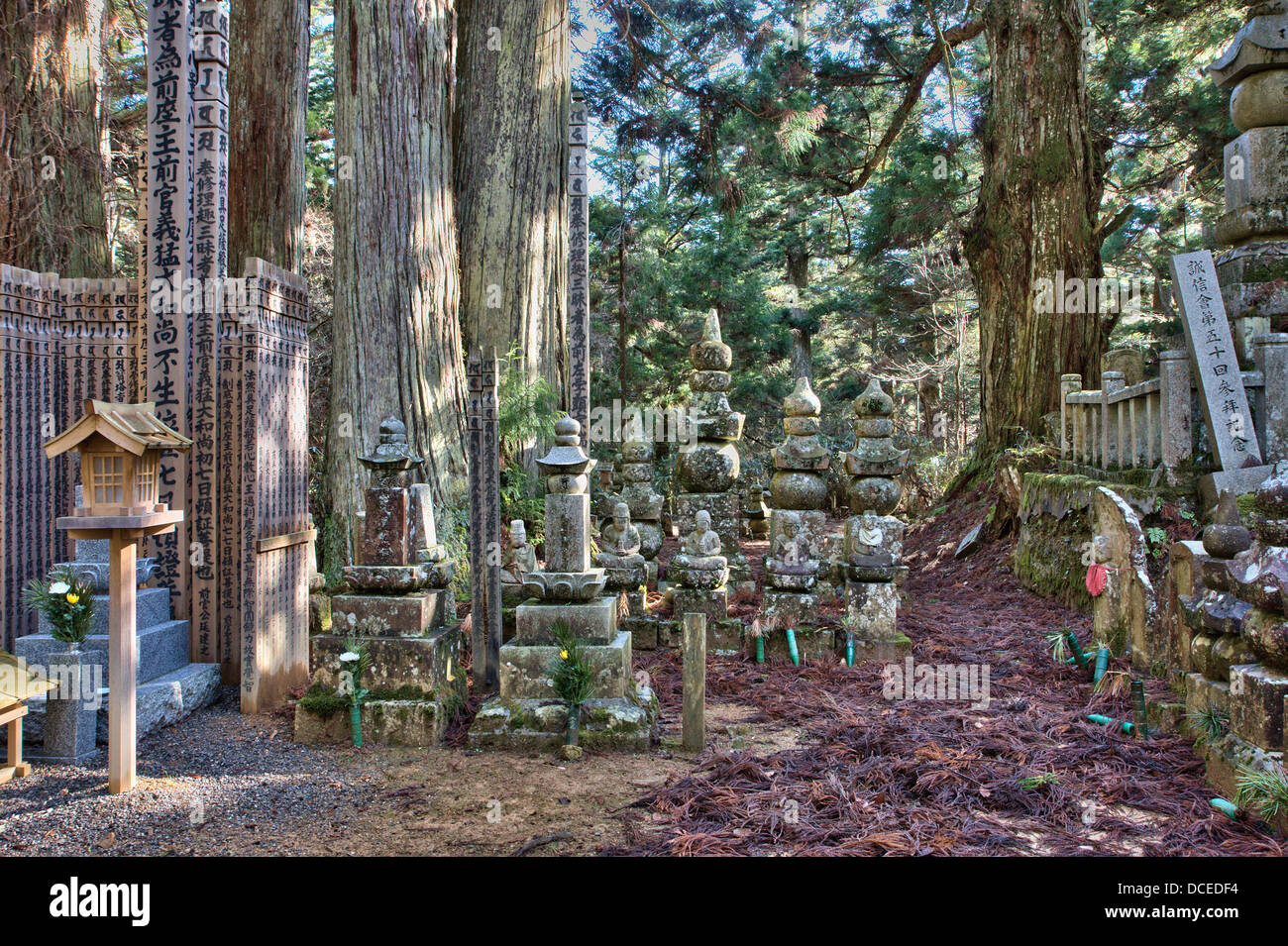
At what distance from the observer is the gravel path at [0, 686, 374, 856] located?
140 inches

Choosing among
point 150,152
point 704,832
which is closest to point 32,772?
point 704,832

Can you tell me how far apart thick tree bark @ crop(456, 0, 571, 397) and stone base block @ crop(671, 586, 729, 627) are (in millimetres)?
2562

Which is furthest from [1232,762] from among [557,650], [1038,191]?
[1038,191]

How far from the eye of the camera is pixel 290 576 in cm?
558

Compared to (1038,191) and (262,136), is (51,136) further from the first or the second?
(1038,191)

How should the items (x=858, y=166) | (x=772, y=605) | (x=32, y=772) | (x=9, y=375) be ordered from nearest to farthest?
(x=32, y=772) → (x=9, y=375) → (x=772, y=605) → (x=858, y=166)

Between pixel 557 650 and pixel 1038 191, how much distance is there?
9410 mm

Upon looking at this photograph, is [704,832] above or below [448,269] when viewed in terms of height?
below

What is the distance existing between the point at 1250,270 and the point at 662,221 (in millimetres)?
10468

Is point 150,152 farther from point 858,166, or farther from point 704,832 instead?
point 858,166

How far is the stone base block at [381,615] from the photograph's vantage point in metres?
4.93

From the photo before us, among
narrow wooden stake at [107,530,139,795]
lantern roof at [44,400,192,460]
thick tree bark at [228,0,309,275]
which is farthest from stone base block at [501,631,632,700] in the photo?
thick tree bark at [228,0,309,275]

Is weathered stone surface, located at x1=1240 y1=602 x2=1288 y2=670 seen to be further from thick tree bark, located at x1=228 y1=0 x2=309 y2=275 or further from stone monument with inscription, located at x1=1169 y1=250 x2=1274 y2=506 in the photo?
thick tree bark, located at x1=228 y1=0 x2=309 y2=275

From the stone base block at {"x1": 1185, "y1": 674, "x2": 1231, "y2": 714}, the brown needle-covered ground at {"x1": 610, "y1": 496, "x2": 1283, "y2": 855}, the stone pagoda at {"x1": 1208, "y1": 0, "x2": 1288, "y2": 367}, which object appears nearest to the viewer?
the brown needle-covered ground at {"x1": 610, "y1": 496, "x2": 1283, "y2": 855}
